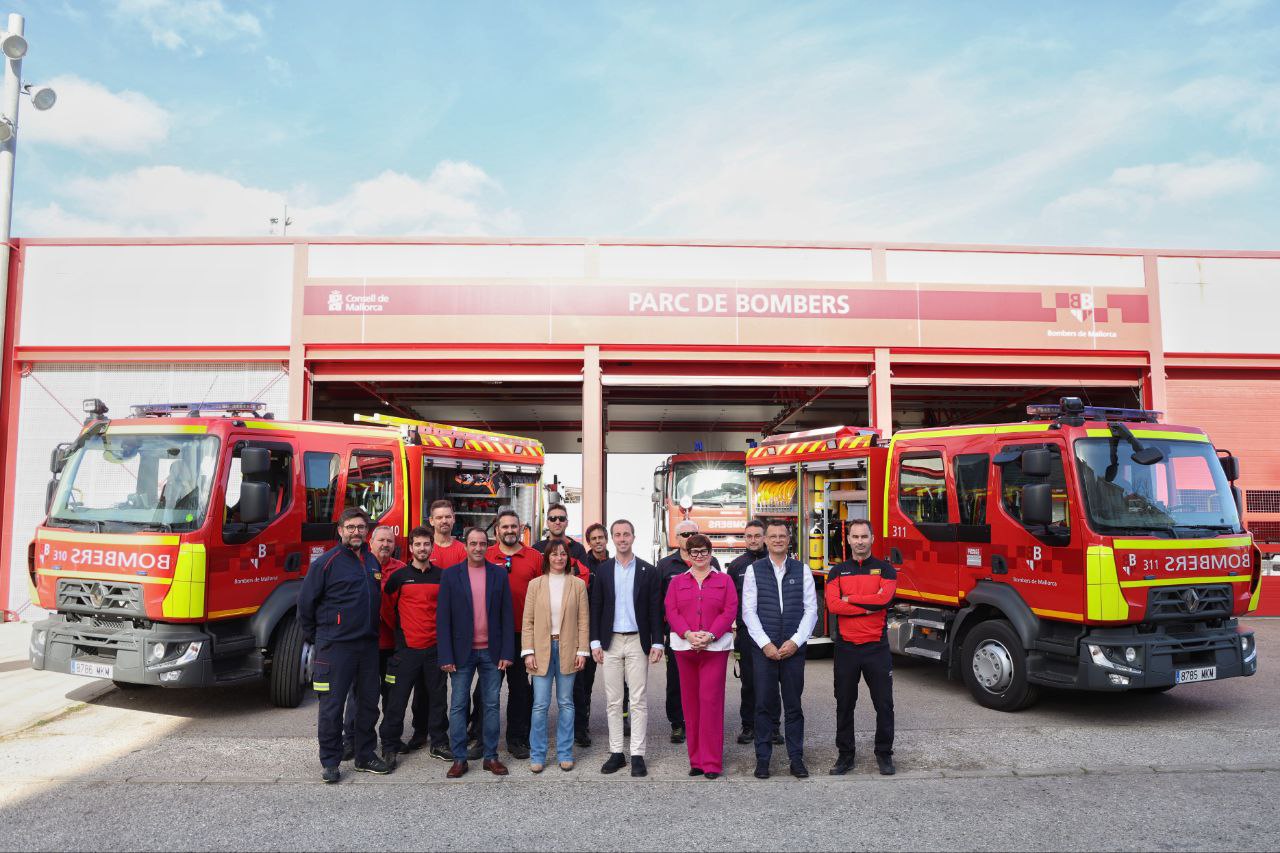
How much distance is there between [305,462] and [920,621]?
20.2 feet

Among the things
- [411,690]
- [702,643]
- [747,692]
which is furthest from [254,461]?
[747,692]

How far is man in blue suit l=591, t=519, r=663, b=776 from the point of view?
553 cm

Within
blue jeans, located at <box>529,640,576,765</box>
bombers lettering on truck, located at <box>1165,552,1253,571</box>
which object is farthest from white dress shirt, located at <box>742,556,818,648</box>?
bombers lettering on truck, located at <box>1165,552,1253,571</box>

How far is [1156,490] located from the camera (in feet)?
22.6

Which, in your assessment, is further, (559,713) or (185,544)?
(185,544)

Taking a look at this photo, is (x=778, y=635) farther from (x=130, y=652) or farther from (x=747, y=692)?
(x=130, y=652)

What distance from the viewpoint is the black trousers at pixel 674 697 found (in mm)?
6422

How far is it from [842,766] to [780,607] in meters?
1.11

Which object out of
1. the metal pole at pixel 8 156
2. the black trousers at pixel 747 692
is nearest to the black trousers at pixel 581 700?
the black trousers at pixel 747 692

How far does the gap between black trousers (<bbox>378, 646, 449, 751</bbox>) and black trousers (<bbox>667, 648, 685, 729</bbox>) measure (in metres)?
1.69

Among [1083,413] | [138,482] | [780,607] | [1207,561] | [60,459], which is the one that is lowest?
[780,607]

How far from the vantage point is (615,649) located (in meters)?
5.60

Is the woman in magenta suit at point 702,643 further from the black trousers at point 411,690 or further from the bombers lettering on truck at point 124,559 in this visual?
the bombers lettering on truck at point 124,559

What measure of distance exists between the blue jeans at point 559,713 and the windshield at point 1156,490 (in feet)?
14.3
